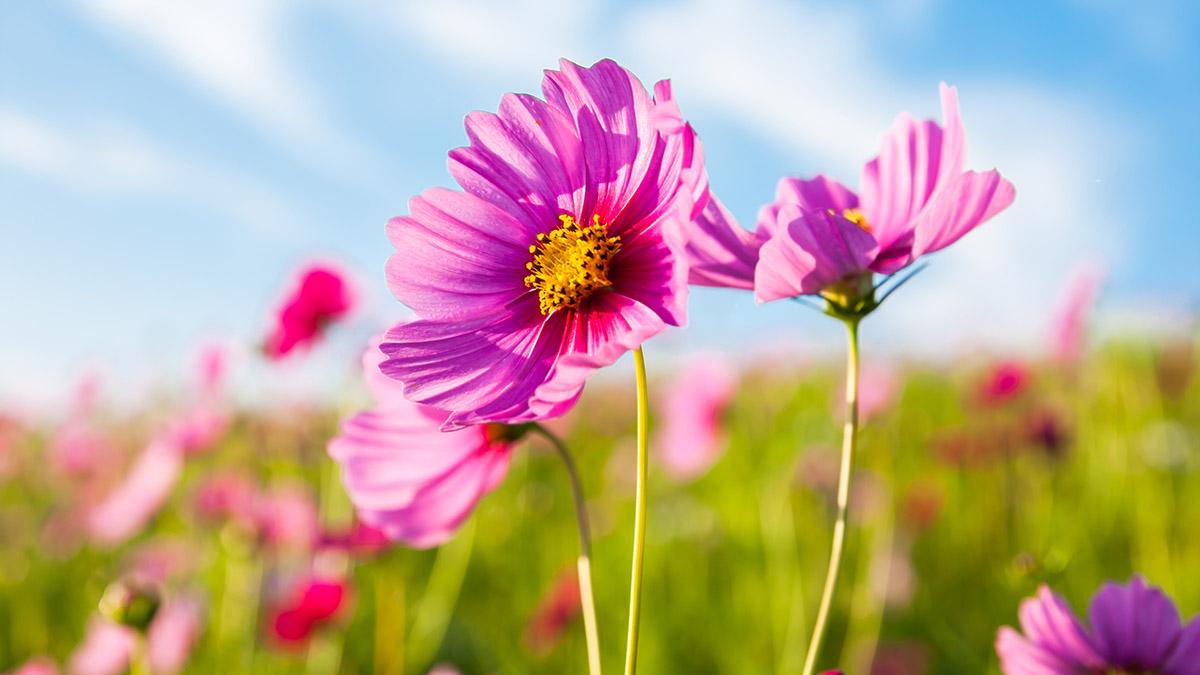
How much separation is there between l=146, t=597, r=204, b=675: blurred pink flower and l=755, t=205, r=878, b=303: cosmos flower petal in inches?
53.2

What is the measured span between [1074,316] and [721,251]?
170 cm

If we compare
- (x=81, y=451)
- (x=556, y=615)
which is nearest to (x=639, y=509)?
(x=556, y=615)

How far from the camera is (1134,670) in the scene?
58 centimetres

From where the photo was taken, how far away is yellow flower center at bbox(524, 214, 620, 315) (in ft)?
1.63

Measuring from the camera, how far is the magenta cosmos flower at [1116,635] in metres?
0.55

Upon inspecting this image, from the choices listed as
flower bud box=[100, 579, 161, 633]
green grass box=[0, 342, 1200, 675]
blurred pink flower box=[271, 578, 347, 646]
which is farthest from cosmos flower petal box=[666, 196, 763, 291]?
blurred pink flower box=[271, 578, 347, 646]

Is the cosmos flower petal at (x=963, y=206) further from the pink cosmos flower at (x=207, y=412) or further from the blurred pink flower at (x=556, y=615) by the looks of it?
the pink cosmos flower at (x=207, y=412)

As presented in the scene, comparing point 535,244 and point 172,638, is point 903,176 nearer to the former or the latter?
point 535,244

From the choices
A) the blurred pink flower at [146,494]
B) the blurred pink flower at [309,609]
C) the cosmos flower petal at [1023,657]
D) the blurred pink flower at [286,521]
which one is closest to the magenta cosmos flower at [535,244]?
the cosmos flower petal at [1023,657]

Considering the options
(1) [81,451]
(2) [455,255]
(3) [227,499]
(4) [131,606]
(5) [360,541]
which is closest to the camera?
(2) [455,255]

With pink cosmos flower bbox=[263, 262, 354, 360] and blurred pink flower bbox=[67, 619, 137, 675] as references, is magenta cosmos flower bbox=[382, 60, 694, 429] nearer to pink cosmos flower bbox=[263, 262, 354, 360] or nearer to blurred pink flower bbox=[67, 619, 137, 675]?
pink cosmos flower bbox=[263, 262, 354, 360]

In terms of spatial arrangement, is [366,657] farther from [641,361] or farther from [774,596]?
[641,361]

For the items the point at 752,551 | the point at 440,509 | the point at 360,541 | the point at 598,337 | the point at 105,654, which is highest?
the point at 598,337

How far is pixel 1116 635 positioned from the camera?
57 centimetres
